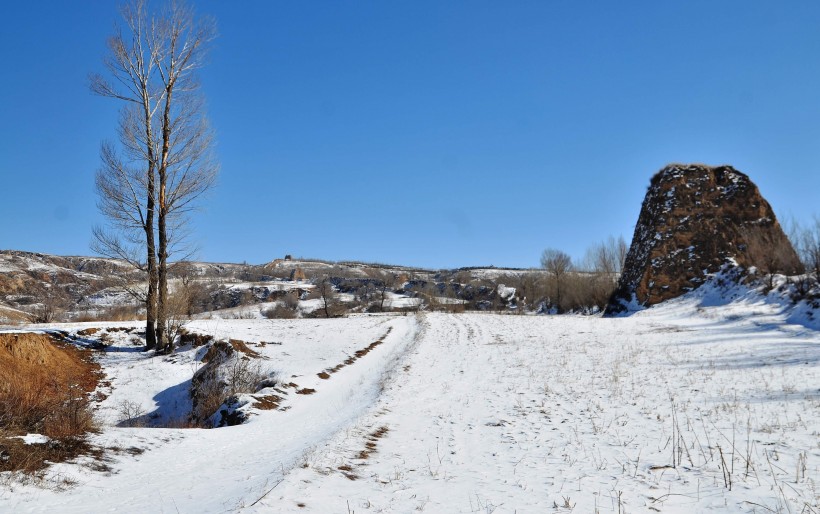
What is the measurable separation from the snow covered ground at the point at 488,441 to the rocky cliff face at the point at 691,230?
2273 cm

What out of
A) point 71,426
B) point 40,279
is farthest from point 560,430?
point 40,279

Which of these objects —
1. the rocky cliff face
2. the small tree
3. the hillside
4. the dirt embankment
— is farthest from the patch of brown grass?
the small tree

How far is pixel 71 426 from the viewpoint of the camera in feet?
22.1

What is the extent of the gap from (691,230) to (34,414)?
145ft

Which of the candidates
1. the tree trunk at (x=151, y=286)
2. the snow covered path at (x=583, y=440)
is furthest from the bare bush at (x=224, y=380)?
the tree trunk at (x=151, y=286)

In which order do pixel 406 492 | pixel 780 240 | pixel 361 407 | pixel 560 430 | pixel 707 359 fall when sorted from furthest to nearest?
pixel 780 240, pixel 707 359, pixel 361 407, pixel 560 430, pixel 406 492

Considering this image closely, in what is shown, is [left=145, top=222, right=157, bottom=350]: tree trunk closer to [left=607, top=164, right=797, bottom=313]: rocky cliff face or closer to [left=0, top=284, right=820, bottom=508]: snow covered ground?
[left=0, top=284, right=820, bottom=508]: snow covered ground

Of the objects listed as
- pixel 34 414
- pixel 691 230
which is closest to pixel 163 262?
pixel 34 414

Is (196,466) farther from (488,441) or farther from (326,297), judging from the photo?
(326,297)

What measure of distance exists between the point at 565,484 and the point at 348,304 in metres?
82.3

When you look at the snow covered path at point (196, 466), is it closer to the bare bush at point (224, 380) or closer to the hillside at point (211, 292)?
the bare bush at point (224, 380)

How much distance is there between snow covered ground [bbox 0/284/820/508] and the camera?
4945 mm

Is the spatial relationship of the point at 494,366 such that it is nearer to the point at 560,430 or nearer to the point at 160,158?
the point at 560,430

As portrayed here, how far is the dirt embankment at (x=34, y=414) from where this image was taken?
533 cm
